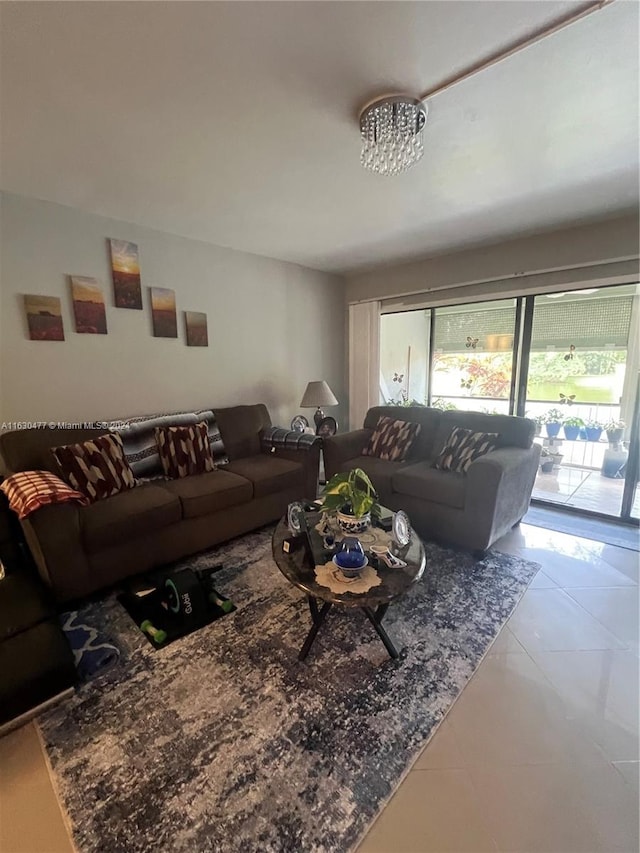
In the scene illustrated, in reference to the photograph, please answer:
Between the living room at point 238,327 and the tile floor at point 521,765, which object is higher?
the living room at point 238,327

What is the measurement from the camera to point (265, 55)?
49.5 inches

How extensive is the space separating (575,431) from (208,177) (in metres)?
3.94

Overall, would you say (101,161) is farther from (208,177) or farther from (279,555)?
(279,555)

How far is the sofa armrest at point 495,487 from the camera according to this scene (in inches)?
91.6

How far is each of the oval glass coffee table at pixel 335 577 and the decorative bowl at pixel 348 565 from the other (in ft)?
0.09

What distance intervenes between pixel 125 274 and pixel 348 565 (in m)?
2.64

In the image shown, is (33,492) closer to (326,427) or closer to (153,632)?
(153,632)

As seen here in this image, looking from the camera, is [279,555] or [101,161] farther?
[101,161]

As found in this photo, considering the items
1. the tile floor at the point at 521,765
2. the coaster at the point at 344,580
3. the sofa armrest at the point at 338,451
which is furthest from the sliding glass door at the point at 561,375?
the coaster at the point at 344,580

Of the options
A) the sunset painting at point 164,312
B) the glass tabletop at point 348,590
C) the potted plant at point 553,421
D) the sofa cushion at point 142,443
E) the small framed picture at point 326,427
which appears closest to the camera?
the glass tabletop at point 348,590

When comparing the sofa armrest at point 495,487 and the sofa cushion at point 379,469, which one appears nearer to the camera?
the sofa armrest at point 495,487

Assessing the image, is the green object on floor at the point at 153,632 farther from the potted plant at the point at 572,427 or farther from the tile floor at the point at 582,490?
the potted plant at the point at 572,427

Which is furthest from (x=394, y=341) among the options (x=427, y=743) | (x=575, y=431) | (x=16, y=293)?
(x=427, y=743)

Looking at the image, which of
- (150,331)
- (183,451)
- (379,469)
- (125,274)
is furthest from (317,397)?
(125,274)
